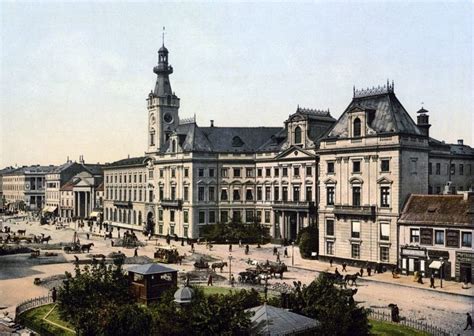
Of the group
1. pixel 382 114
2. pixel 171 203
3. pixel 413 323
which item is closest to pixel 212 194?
pixel 171 203

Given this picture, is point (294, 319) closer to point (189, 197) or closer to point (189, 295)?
point (189, 295)

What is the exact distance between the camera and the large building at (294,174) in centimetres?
5328

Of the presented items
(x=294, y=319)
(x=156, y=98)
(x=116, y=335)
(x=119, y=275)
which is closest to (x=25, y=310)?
(x=119, y=275)

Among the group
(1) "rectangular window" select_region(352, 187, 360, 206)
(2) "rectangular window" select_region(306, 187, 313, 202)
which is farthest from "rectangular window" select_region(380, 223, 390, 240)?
(2) "rectangular window" select_region(306, 187, 313, 202)

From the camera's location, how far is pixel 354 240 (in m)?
55.1

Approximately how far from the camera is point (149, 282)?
3569cm

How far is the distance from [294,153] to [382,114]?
2144cm

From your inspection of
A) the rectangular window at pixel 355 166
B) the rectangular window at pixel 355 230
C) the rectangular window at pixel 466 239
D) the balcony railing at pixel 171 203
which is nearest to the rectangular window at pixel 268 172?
the balcony railing at pixel 171 203

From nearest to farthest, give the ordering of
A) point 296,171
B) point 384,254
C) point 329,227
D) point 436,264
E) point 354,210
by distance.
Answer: point 436,264
point 384,254
point 354,210
point 329,227
point 296,171

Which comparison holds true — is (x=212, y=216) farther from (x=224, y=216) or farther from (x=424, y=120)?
(x=424, y=120)

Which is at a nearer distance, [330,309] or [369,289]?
[330,309]

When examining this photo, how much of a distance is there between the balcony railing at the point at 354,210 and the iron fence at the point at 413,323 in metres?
18.3

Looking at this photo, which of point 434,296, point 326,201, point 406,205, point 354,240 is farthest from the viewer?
point 326,201

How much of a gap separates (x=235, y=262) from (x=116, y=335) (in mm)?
34200
